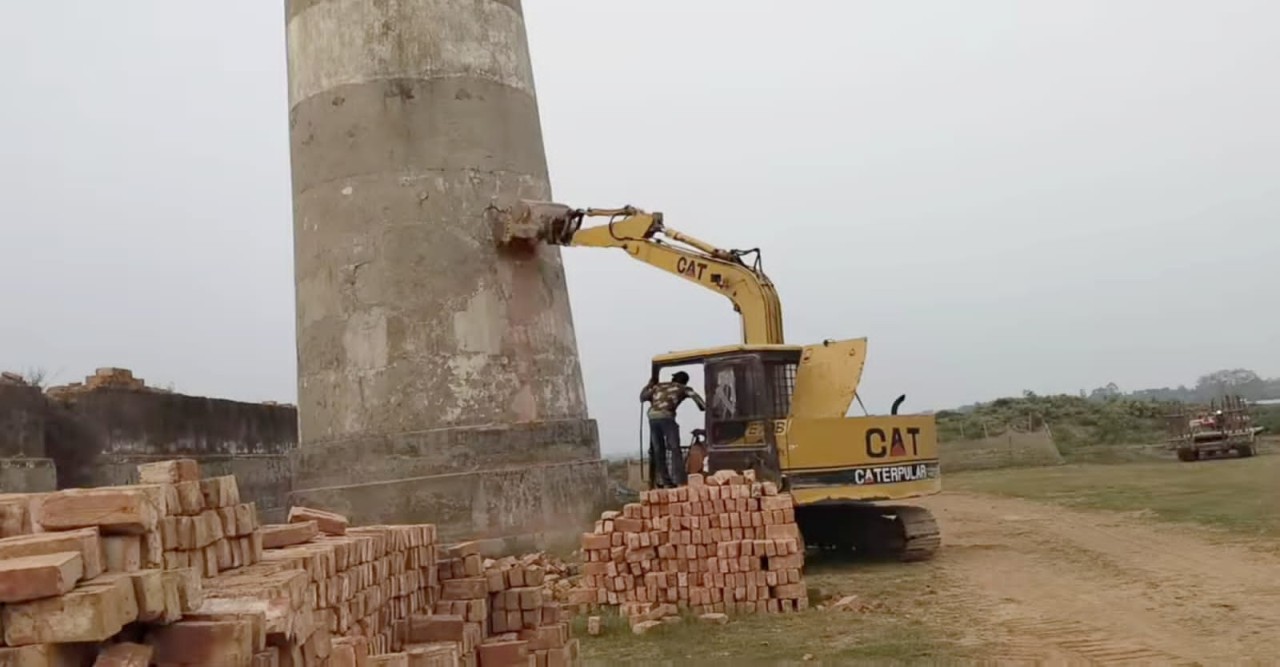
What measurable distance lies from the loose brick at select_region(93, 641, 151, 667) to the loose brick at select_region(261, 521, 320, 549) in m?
1.97

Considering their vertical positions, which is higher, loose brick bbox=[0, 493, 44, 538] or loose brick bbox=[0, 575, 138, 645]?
loose brick bbox=[0, 493, 44, 538]

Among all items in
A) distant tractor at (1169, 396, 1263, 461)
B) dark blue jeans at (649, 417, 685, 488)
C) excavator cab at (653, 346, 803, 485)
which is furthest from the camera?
distant tractor at (1169, 396, 1263, 461)

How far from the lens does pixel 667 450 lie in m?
12.1

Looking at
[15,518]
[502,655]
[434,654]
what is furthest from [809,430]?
[15,518]

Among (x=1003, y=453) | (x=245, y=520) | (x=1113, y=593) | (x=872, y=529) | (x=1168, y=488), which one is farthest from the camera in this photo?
(x=1003, y=453)

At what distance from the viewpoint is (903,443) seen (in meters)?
11.9

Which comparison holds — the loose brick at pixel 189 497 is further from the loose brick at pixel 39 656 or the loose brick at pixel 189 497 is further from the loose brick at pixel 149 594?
the loose brick at pixel 39 656

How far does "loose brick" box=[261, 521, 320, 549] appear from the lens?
18.6ft

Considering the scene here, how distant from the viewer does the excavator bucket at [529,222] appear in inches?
548

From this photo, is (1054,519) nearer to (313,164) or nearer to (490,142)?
(490,142)

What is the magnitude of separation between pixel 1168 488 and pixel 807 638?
13.6 meters

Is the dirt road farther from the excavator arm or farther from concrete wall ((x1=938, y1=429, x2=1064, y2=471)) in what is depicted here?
concrete wall ((x1=938, y1=429, x2=1064, y2=471))

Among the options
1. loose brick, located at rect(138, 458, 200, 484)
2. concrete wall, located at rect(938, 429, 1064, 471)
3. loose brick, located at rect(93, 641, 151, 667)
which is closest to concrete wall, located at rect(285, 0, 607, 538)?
loose brick, located at rect(138, 458, 200, 484)

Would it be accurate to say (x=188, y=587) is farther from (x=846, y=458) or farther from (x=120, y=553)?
(x=846, y=458)
